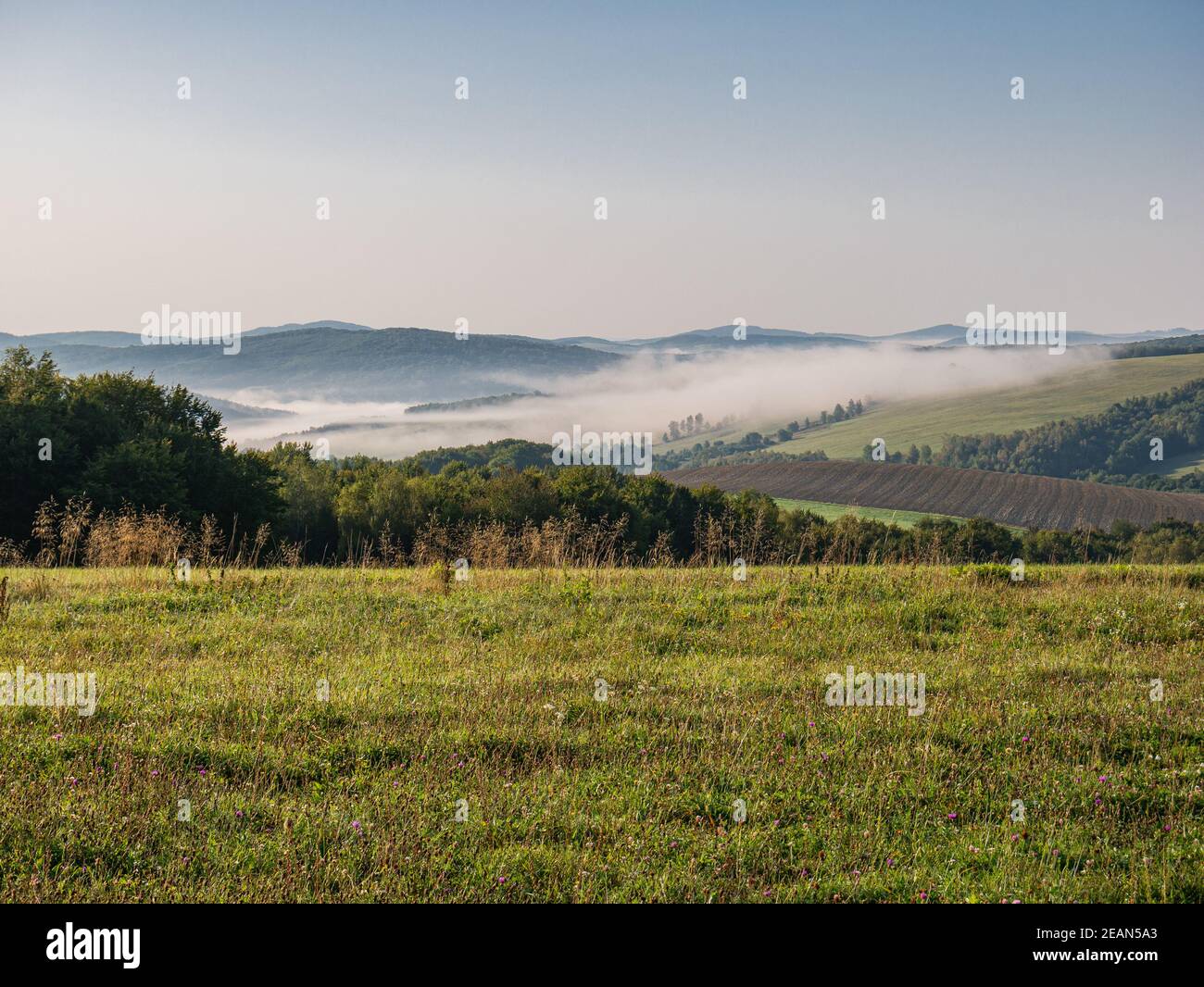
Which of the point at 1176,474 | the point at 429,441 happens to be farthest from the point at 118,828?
the point at 429,441

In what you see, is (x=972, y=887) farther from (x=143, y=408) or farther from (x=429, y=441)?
(x=429, y=441)

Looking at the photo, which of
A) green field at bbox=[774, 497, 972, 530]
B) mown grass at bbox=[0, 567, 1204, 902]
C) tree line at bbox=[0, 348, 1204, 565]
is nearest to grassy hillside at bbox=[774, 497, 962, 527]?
green field at bbox=[774, 497, 972, 530]

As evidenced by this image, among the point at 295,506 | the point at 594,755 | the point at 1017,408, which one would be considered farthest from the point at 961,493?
the point at 594,755

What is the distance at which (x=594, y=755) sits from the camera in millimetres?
7523

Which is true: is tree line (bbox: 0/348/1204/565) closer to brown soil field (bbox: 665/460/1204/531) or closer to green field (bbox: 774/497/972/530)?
green field (bbox: 774/497/972/530)

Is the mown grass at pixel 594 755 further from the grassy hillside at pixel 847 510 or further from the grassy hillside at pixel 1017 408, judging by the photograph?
the grassy hillside at pixel 1017 408

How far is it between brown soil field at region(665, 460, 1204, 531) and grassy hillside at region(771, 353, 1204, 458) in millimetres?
53310

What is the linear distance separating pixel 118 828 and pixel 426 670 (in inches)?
165

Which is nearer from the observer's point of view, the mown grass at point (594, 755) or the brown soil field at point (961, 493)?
the mown grass at point (594, 755)

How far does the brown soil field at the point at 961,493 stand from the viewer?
269 feet

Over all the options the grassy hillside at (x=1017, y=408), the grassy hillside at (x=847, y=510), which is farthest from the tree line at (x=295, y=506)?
the grassy hillside at (x=1017, y=408)

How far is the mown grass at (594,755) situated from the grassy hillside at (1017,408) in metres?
148

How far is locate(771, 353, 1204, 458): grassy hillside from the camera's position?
162 m

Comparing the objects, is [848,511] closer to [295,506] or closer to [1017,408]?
[295,506]
